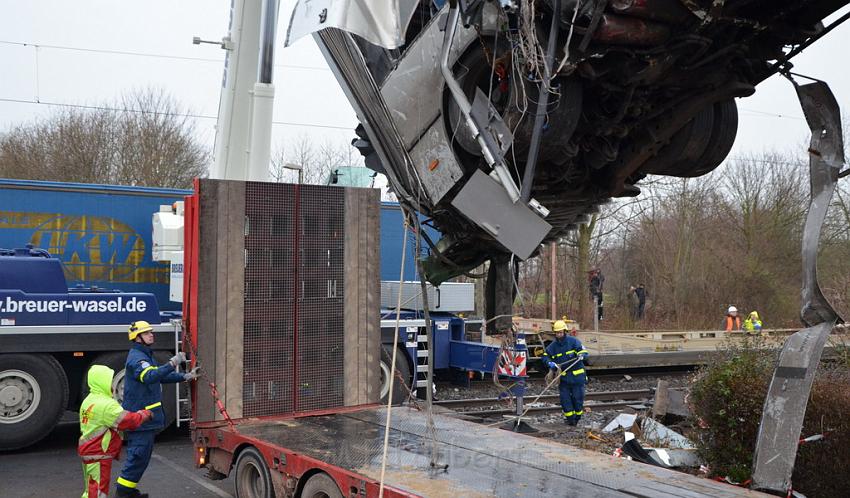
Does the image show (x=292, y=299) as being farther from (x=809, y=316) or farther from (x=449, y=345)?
(x=449, y=345)

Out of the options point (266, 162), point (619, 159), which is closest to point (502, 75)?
point (619, 159)

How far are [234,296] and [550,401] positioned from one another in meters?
7.58

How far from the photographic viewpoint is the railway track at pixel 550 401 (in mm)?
11902

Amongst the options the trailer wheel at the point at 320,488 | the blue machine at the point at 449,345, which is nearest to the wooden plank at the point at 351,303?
the trailer wheel at the point at 320,488

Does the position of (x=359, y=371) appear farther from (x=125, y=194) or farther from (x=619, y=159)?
(x=125, y=194)

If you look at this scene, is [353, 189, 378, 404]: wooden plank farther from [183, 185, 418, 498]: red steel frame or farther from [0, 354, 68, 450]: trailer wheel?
[0, 354, 68, 450]: trailer wheel

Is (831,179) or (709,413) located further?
(709,413)

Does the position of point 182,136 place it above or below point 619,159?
above

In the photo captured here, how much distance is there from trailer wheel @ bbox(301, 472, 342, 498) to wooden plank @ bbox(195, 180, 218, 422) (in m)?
1.75

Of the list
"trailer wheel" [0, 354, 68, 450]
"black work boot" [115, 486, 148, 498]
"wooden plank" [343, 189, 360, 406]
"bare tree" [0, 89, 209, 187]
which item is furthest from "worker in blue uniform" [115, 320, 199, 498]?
"bare tree" [0, 89, 209, 187]

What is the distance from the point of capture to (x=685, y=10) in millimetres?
3908

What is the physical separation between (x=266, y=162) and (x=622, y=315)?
66.0ft

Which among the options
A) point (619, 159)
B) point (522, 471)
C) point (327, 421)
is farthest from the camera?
point (327, 421)

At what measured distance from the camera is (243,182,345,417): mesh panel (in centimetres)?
751
